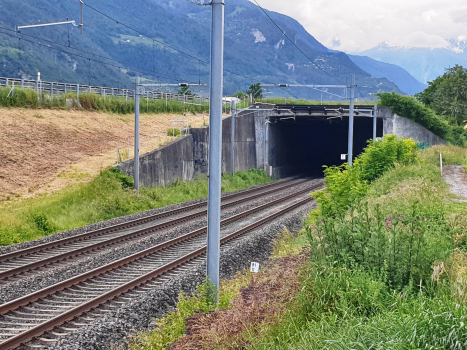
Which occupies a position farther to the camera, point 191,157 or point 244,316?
point 191,157

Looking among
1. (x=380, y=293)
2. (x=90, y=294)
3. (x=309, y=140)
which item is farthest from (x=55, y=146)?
(x=309, y=140)

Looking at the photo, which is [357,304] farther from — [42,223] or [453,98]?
[453,98]

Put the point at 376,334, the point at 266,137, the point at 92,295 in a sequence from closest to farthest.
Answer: the point at 376,334 → the point at 92,295 → the point at 266,137

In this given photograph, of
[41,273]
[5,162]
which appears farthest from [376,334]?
[5,162]

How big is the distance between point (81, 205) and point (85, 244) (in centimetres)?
648

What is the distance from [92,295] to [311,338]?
23.6 feet

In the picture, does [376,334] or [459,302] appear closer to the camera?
[376,334]

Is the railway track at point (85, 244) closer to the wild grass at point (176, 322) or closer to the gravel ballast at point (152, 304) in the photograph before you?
the gravel ballast at point (152, 304)

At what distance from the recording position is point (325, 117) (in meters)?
52.0

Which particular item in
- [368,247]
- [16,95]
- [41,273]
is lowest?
[41,273]

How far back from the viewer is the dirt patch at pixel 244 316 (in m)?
7.20

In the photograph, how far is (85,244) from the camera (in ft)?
57.2

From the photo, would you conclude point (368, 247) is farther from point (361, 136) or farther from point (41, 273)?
point (361, 136)

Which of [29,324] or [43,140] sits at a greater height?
[43,140]
